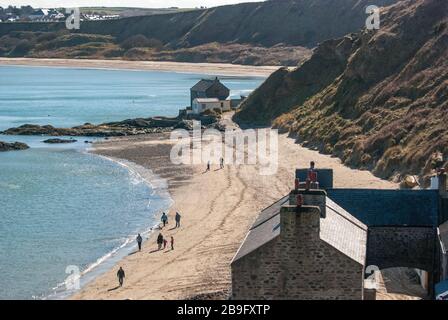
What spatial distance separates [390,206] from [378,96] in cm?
3509

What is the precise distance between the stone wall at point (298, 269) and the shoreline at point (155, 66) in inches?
5055

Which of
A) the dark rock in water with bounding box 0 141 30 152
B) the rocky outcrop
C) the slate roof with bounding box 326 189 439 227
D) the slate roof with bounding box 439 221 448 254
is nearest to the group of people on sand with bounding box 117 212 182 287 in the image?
the slate roof with bounding box 326 189 439 227

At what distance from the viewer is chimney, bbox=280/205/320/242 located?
635 inches

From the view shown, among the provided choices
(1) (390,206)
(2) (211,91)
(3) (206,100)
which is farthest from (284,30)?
(1) (390,206)

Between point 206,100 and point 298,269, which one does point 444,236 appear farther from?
point 206,100

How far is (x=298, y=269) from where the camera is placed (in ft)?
54.5

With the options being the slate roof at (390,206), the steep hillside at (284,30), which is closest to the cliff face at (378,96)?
the slate roof at (390,206)

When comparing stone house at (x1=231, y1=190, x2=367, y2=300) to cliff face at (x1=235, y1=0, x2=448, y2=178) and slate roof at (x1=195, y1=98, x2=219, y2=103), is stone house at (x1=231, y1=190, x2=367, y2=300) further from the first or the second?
slate roof at (x1=195, y1=98, x2=219, y2=103)

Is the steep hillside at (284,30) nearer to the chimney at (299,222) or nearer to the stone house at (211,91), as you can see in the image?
the stone house at (211,91)

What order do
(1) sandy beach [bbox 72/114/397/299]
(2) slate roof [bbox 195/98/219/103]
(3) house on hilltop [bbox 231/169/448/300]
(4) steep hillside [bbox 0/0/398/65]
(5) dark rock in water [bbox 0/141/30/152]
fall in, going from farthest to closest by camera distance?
(4) steep hillside [bbox 0/0/398/65] → (2) slate roof [bbox 195/98/219/103] → (5) dark rock in water [bbox 0/141/30/152] → (1) sandy beach [bbox 72/114/397/299] → (3) house on hilltop [bbox 231/169/448/300]

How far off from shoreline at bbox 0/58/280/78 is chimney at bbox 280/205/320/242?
422 ft

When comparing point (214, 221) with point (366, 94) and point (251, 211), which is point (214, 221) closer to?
point (251, 211)

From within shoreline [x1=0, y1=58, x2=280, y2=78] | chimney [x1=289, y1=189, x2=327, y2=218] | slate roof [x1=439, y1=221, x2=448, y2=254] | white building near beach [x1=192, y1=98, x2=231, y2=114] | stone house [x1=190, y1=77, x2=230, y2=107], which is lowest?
slate roof [x1=439, y1=221, x2=448, y2=254]

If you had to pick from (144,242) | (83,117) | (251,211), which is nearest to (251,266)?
(144,242)
